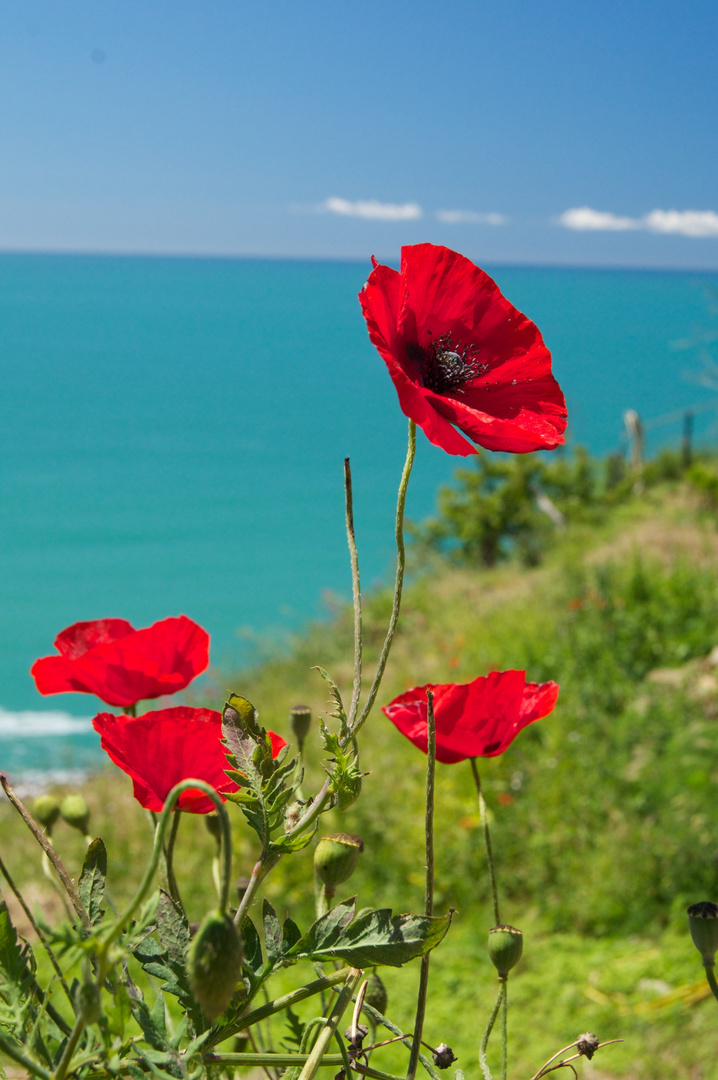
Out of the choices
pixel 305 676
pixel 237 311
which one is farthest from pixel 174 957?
pixel 237 311

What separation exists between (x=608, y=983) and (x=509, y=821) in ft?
3.19

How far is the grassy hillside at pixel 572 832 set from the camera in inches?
107

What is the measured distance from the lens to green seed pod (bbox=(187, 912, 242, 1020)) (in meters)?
0.28

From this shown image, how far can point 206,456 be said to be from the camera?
110ft

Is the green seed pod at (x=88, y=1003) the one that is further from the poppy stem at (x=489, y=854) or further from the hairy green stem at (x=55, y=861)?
the poppy stem at (x=489, y=854)

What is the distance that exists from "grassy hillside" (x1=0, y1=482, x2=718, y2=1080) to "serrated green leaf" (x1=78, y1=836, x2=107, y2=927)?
1.39 meters

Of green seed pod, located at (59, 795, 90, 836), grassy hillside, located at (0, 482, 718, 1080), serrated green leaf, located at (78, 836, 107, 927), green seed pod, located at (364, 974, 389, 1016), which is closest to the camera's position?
serrated green leaf, located at (78, 836, 107, 927)

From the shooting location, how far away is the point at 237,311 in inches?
3100

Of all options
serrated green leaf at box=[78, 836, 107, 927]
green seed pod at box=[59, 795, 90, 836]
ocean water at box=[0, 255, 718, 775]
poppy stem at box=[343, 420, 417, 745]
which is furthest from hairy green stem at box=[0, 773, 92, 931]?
ocean water at box=[0, 255, 718, 775]

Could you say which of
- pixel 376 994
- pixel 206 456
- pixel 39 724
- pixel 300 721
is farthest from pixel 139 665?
pixel 206 456

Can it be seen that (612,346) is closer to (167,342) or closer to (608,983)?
(167,342)

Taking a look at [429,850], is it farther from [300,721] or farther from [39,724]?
[39,724]

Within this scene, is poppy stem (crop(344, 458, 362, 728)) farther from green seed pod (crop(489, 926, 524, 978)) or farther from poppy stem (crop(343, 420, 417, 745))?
green seed pod (crop(489, 926, 524, 978))

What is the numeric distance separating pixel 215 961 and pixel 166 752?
16cm
